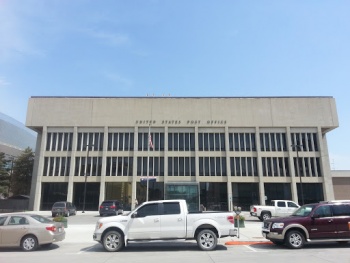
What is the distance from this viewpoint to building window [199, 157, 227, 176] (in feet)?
150

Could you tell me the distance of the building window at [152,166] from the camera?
45.5 metres

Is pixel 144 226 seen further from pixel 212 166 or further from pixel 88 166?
pixel 88 166

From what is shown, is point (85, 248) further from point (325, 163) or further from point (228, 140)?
point (325, 163)

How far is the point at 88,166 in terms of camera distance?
45719 mm

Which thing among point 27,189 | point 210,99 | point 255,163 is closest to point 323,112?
point 255,163

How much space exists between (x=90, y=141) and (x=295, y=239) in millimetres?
39945

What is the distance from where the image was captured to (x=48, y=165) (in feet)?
151

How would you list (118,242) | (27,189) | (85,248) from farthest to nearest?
(27,189) → (85,248) → (118,242)

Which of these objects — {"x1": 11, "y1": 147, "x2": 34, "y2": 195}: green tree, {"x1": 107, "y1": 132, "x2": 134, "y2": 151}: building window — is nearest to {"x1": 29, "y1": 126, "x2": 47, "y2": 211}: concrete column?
{"x1": 107, "y1": 132, "x2": 134, "y2": 151}: building window

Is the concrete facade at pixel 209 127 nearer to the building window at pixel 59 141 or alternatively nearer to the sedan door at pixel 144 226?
the building window at pixel 59 141

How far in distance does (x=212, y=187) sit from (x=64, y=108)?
27.5m

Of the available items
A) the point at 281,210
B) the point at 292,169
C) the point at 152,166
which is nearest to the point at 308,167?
the point at 292,169

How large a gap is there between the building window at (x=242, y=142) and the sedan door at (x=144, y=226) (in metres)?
36.5

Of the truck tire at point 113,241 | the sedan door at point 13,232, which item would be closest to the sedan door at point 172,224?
the truck tire at point 113,241
